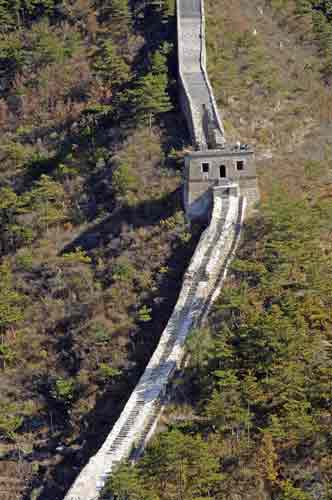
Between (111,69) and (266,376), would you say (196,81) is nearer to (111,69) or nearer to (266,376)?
(111,69)

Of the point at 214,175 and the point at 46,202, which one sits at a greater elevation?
the point at 214,175

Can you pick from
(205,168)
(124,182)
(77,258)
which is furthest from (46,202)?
(205,168)

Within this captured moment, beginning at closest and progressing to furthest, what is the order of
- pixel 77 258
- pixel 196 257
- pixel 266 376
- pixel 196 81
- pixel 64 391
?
pixel 266 376, pixel 64 391, pixel 196 257, pixel 77 258, pixel 196 81

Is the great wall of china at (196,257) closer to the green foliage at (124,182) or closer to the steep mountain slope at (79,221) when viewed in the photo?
→ the steep mountain slope at (79,221)

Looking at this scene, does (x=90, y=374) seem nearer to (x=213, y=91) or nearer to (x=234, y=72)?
(x=213, y=91)

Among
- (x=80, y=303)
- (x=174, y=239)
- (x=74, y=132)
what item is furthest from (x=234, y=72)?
(x=80, y=303)

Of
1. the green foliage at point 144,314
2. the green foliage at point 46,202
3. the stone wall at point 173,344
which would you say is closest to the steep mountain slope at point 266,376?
the stone wall at point 173,344
